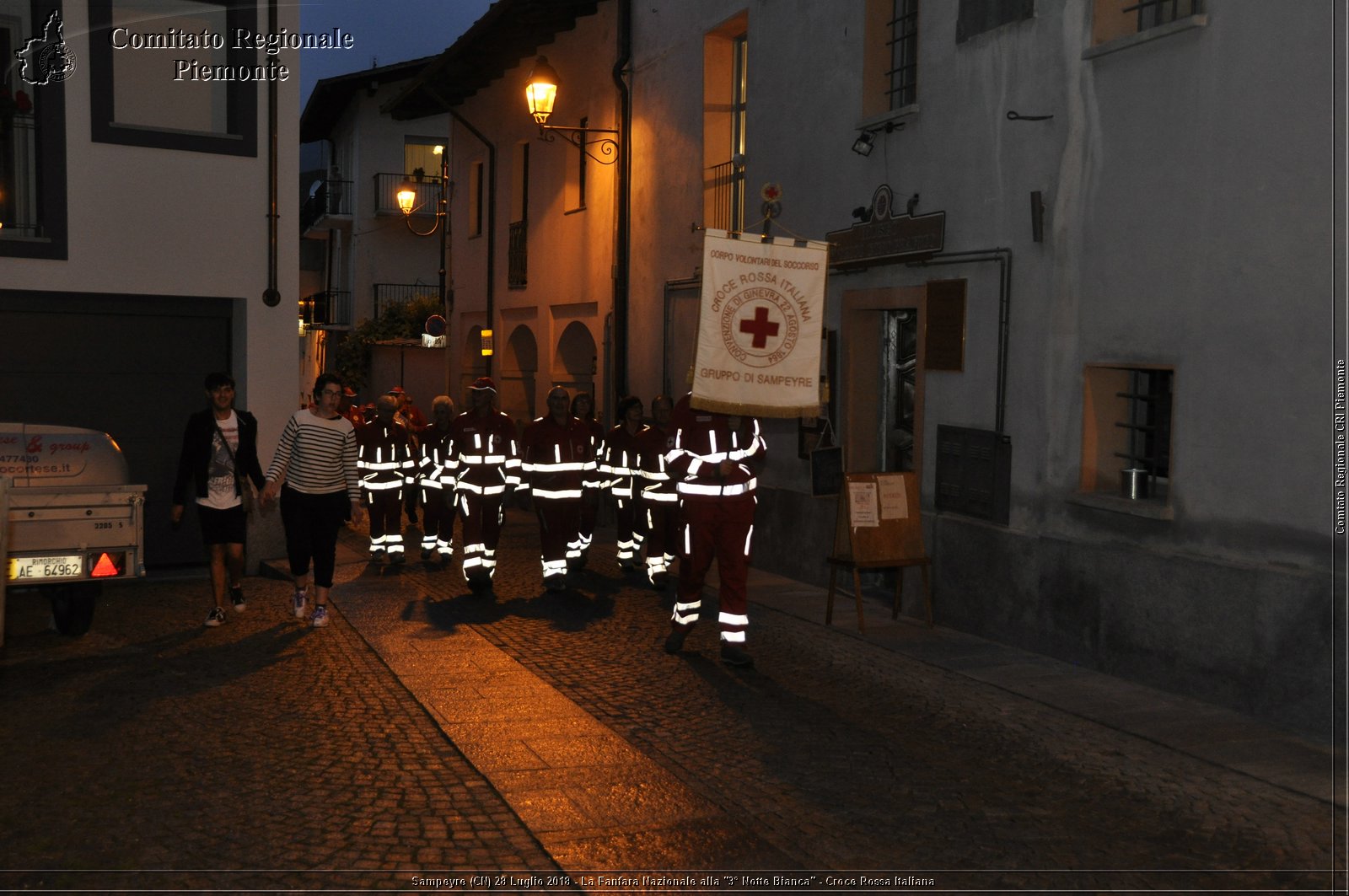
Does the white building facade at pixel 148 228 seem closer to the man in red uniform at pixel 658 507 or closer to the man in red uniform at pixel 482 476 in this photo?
the man in red uniform at pixel 482 476

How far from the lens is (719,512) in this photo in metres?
9.32

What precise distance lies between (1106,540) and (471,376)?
18.5 metres

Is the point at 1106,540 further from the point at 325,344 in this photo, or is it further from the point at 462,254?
the point at 325,344

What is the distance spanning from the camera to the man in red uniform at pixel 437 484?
1401 centimetres

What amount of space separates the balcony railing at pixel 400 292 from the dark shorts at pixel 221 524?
30.7 metres

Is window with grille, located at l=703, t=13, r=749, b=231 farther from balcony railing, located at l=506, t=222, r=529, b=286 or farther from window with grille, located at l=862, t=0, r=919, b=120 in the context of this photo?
balcony railing, located at l=506, t=222, r=529, b=286

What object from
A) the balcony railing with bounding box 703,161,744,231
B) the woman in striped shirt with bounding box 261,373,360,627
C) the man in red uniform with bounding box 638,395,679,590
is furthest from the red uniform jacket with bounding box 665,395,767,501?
the balcony railing with bounding box 703,161,744,231

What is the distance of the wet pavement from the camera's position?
17.6 ft

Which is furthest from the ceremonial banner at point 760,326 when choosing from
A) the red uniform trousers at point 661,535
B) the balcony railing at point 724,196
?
the balcony railing at point 724,196

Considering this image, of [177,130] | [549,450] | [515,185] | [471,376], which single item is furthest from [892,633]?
[471,376]

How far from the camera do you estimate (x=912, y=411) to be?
1262cm

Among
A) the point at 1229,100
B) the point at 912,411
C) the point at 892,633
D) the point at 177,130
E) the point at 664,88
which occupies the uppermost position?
the point at 664,88

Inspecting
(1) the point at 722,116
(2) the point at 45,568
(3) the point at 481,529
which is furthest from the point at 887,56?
(2) the point at 45,568

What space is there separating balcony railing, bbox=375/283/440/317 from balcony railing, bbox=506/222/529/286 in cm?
1754
